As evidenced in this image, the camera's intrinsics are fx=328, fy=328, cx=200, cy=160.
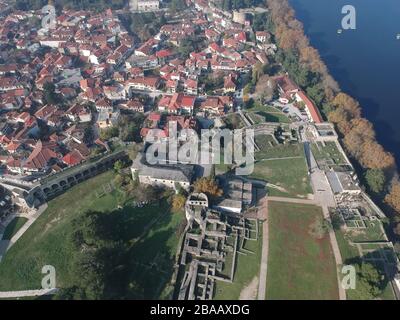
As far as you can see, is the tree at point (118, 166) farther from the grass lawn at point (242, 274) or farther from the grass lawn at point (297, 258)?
the grass lawn at point (297, 258)

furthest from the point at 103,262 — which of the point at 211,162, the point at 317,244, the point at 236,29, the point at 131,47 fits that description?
the point at 236,29

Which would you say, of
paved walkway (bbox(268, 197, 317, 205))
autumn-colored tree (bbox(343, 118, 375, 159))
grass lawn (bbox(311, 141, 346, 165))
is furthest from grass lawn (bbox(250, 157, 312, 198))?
autumn-colored tree (bbox(343, 118, 375, 159))

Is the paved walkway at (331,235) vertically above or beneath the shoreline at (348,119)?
beneath

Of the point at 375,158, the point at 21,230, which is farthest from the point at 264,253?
the point at 21,230

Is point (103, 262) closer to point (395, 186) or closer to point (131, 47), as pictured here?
point (395, 186)

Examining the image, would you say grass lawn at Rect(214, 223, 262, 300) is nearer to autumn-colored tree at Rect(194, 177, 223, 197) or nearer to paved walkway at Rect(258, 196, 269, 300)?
paved walkway at Rect(258, 196, 269, 300)

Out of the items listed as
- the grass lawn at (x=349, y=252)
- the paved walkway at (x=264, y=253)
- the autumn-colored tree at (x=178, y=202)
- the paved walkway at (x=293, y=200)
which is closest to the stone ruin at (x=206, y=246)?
A: the autumn-colored tree at (x=178, y=202)
